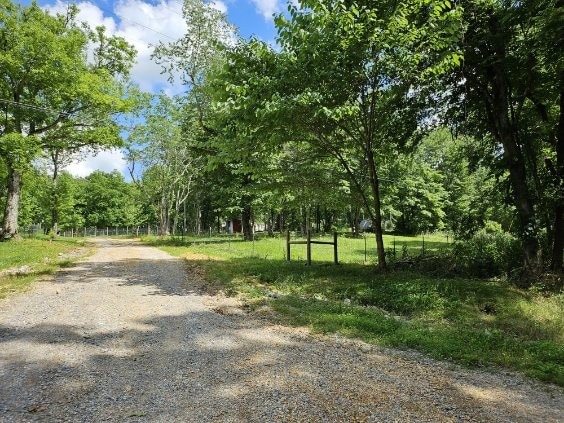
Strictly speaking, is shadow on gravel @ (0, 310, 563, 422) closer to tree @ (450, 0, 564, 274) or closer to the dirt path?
the dirt path

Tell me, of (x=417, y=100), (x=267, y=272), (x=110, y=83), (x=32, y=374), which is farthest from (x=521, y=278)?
(x=110, y=83)

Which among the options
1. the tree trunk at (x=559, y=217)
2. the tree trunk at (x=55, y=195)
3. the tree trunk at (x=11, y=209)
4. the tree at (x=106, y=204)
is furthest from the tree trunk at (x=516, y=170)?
the tree at (x=106, y=204)

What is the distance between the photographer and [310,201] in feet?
50.7

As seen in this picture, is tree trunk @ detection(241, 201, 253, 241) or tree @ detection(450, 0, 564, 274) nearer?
tree @ detection(450, 0, 564, 274)

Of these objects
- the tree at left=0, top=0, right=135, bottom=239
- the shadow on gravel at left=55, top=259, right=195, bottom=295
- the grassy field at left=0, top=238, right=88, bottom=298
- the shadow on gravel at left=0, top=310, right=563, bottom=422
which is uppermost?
the tree at left=0, top=0, right=135, bottom=239

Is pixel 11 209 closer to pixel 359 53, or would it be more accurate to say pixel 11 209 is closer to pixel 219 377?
pixel 359 53

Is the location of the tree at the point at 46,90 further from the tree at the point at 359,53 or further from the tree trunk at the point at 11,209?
the tree at the point at 359,53

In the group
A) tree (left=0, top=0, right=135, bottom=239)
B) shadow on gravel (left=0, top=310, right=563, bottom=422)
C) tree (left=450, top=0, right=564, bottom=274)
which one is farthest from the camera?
tree (left=0, top=0, right=135, bottom=239)

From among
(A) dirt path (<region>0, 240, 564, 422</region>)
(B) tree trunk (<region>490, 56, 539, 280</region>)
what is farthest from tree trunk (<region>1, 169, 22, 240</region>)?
(B) tree trunk (<region>490, 56, 539, 280</region>)

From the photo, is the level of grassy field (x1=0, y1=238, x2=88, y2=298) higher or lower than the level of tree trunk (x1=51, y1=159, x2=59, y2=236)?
lower

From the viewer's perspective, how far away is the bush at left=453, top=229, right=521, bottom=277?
1307 centimetres

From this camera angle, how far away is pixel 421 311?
31.0 feet

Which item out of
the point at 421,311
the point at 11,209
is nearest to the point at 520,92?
the point at 421,311

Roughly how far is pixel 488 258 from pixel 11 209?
2684 centimetres
